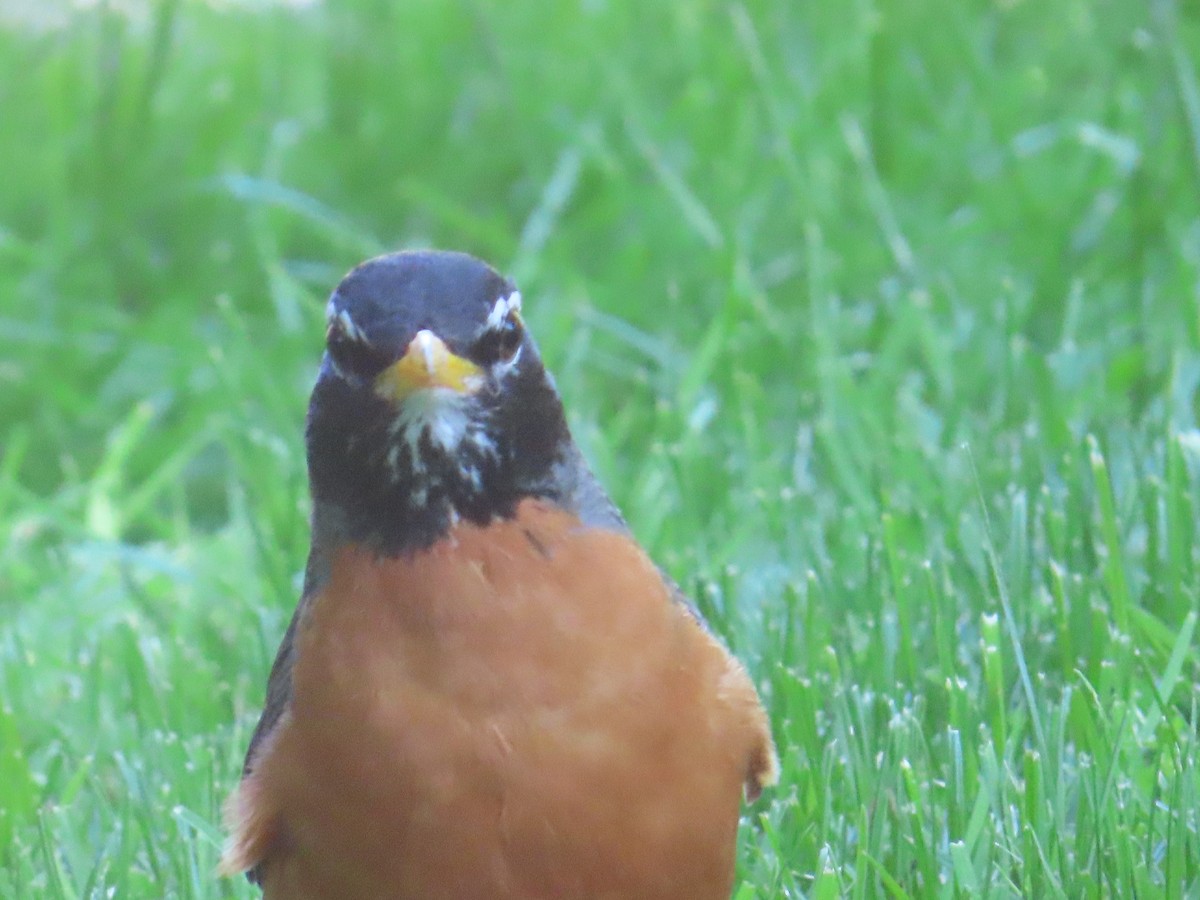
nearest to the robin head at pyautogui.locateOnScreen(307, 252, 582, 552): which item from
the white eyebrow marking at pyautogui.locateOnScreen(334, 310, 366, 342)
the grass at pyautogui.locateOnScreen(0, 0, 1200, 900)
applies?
the white eyebrow marking at pyautogui.locateOnScreen(334, 310, 366, 342)

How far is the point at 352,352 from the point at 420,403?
135mm

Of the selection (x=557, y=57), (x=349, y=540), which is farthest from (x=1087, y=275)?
(x=349, y=540)

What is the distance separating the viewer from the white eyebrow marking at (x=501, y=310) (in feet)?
9.03

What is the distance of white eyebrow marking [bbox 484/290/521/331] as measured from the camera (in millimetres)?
2752

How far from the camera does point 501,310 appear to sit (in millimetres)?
2787

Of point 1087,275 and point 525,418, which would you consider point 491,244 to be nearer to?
point 1087,275

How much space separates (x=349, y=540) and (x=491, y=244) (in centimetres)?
354

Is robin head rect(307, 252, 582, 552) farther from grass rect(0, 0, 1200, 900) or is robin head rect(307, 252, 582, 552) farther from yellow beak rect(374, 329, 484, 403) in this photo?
grass rect(0, 0, 1200, 900)

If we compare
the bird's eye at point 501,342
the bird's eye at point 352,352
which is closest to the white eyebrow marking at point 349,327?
the bird's eye at point 352,352

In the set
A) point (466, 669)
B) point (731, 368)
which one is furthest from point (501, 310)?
point (731, 368)

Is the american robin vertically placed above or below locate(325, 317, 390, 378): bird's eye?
below

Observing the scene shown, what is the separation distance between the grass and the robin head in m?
0.78

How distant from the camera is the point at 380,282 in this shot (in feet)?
8.98

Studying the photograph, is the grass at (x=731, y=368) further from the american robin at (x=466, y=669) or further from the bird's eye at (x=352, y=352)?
the bird's eye at (x=352, y=352)
